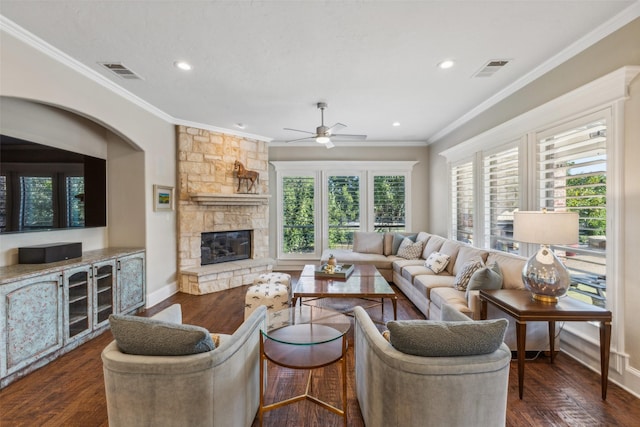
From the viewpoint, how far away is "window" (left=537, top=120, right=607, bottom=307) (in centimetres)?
246

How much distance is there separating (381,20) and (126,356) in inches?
109

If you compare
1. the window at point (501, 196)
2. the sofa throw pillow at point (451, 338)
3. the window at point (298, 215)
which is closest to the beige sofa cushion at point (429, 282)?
the window at point (501, 196)

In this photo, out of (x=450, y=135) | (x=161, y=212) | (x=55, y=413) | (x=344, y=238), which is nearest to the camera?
(x=55, y=413)

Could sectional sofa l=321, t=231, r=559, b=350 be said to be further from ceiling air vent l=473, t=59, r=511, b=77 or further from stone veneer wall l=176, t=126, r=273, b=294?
ceiling air vent l=473, t=59, r=511, b=77

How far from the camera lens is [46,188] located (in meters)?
3.01

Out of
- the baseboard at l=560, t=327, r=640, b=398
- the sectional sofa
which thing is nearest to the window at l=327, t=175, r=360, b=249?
the sectional sofa

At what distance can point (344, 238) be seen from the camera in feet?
20.9

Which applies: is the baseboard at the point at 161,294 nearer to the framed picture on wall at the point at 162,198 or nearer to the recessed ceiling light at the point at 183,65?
the framed picture on wall at the point at 162,198

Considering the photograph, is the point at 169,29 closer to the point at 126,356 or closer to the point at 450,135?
the point at 126,356

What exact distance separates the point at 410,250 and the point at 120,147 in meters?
4.90

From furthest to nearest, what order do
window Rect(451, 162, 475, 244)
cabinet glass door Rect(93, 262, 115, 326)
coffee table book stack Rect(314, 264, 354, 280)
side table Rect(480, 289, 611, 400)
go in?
1. window Rect(451, 162, 475, 244)
2. coffee table book stack Rect(314, 264, 354, 280)
3. cabinet glass door Rect(93, 262, 115, 326)
4. side table Rect(480, 289, 611, 400)

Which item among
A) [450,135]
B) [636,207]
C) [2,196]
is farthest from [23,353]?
[450,135]

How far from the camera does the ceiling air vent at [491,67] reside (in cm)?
288

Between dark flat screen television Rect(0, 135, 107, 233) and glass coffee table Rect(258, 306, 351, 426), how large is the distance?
2.62m
